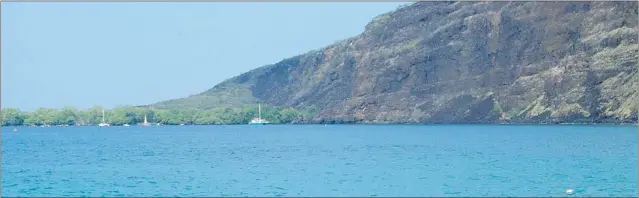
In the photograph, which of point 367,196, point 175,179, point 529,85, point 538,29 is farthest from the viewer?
point 538,29

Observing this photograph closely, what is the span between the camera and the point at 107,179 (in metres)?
63.3

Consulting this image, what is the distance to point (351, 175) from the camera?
63.4 m

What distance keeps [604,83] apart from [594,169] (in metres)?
105

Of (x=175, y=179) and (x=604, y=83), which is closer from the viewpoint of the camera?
(x=175, y=179)

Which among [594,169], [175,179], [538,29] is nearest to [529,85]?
[538,29]

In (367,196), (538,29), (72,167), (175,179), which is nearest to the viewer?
(367,196)

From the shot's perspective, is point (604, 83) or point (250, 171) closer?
point (250, 171)

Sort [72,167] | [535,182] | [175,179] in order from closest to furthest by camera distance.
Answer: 1. [535,182]
2. [175,179]
3. [72,167]

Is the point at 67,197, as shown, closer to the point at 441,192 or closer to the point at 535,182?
the point at 441,192

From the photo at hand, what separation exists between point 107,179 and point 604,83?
400ft

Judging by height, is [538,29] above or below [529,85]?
above

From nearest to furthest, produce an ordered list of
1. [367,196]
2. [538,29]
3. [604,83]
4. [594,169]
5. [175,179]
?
[367,196] < [175,179] < [594,169] < [604,83] < [538,29]

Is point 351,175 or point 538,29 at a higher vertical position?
point 538,29

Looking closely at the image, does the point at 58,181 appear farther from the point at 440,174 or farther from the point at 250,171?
the point at 440,174
